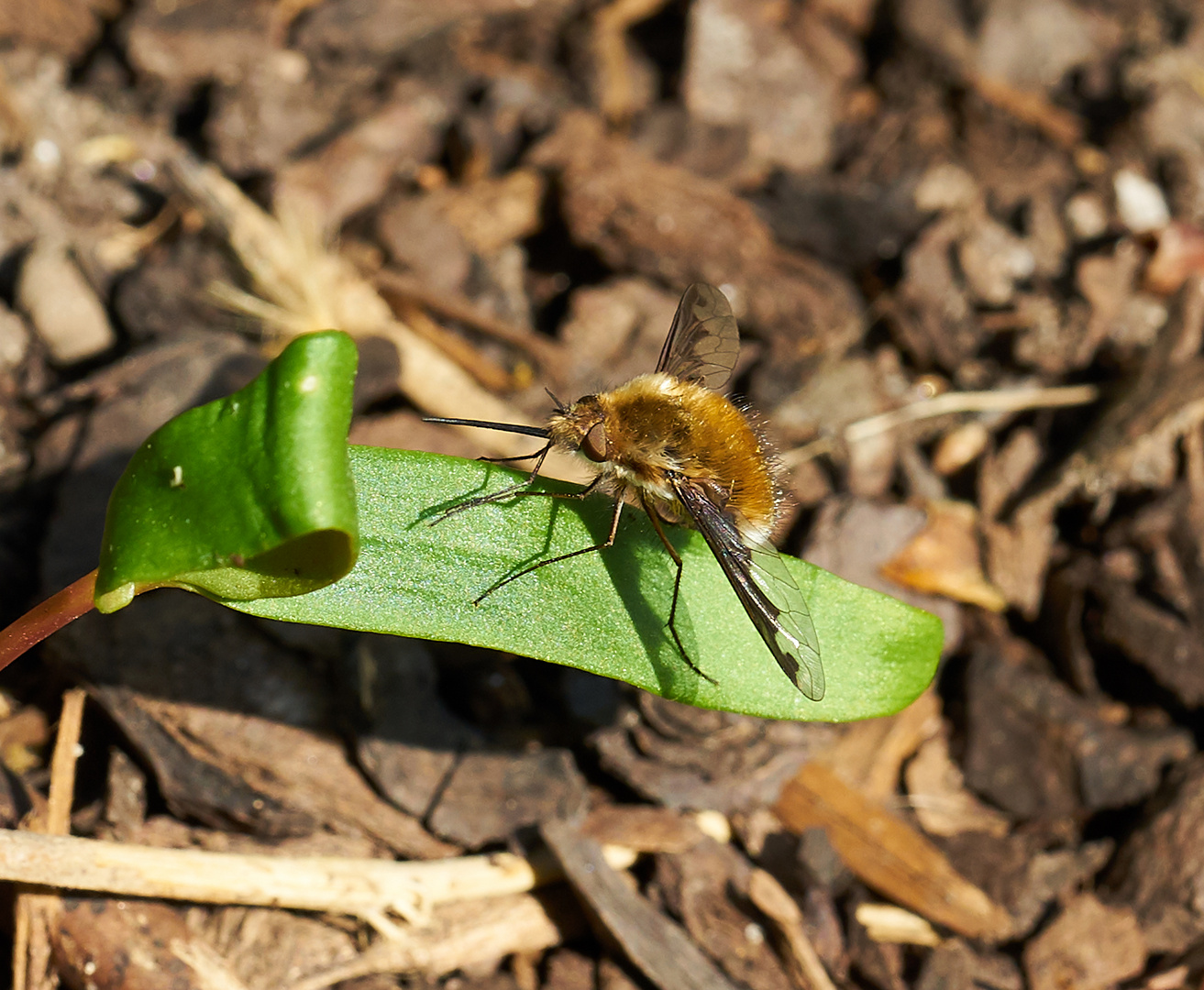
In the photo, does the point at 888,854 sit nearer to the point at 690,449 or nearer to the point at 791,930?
the point at 791,930

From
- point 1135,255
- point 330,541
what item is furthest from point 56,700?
point 1135,255

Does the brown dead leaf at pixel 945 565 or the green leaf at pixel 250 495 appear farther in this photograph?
the brown dead leaf at pixel 945 565

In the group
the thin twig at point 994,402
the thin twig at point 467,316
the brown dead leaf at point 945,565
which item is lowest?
the brown dead leaf at point 945,565

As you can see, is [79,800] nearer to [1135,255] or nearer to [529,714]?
[529,714]

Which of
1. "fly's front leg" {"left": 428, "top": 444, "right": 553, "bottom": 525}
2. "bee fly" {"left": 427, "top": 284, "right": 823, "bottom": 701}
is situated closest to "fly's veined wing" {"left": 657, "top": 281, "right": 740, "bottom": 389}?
"bee fly" {"left": 427, "top": 284, "right": 823, "bottom": 701}

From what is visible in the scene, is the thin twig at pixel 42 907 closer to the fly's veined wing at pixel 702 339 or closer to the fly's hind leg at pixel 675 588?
the fly's hind leg at pixel 675 588

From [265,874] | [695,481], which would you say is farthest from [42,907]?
[695,481]

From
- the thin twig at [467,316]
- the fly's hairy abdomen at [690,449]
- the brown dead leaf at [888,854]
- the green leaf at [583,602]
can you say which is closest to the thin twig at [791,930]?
the brown dead leaf at [888,854]

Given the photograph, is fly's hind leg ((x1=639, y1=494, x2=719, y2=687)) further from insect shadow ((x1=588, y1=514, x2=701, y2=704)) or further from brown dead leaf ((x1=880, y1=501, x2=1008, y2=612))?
brown dead leaf ((x1=880, y1=501, x2=1008, y2=612))
